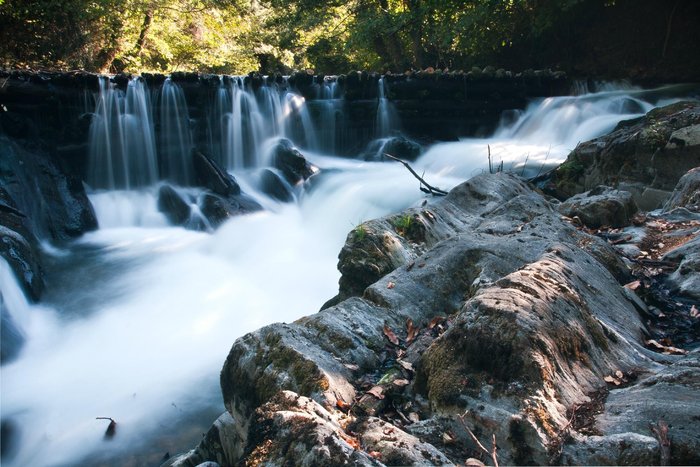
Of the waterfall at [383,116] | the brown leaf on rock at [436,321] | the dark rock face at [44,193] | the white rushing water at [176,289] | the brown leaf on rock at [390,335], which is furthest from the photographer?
the waterfall at [383,116]

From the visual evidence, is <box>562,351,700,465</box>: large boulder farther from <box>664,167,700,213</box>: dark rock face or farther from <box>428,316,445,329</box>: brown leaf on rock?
<box>664,167,700,213</box>: dark rock face

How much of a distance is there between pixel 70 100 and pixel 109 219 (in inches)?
122

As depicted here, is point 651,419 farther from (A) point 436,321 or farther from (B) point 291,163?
(B) point 291,163

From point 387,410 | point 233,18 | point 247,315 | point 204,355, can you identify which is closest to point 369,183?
point 247,315

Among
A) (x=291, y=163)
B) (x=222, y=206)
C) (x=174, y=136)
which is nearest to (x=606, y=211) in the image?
(x=222, y=206)

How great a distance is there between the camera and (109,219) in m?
11.6

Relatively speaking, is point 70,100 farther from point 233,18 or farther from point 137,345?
point 233,18

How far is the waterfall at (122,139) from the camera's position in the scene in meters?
12.6

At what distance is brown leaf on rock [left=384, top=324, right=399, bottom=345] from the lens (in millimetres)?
3305

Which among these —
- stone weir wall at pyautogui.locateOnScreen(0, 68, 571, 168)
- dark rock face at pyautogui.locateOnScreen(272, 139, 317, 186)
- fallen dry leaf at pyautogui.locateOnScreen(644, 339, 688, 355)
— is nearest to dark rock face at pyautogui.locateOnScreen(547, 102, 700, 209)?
fallen dry leaf at pyautogui.locateOnScreen(644, 339, 688, 355)

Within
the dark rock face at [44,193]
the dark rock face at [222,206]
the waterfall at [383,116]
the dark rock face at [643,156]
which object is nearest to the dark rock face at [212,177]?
the dark rock face at [222,206]

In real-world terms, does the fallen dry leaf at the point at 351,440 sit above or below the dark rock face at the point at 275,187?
above

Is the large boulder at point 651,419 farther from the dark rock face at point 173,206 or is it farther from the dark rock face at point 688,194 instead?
the dark rock face at point 173,206

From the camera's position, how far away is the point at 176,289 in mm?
8688
